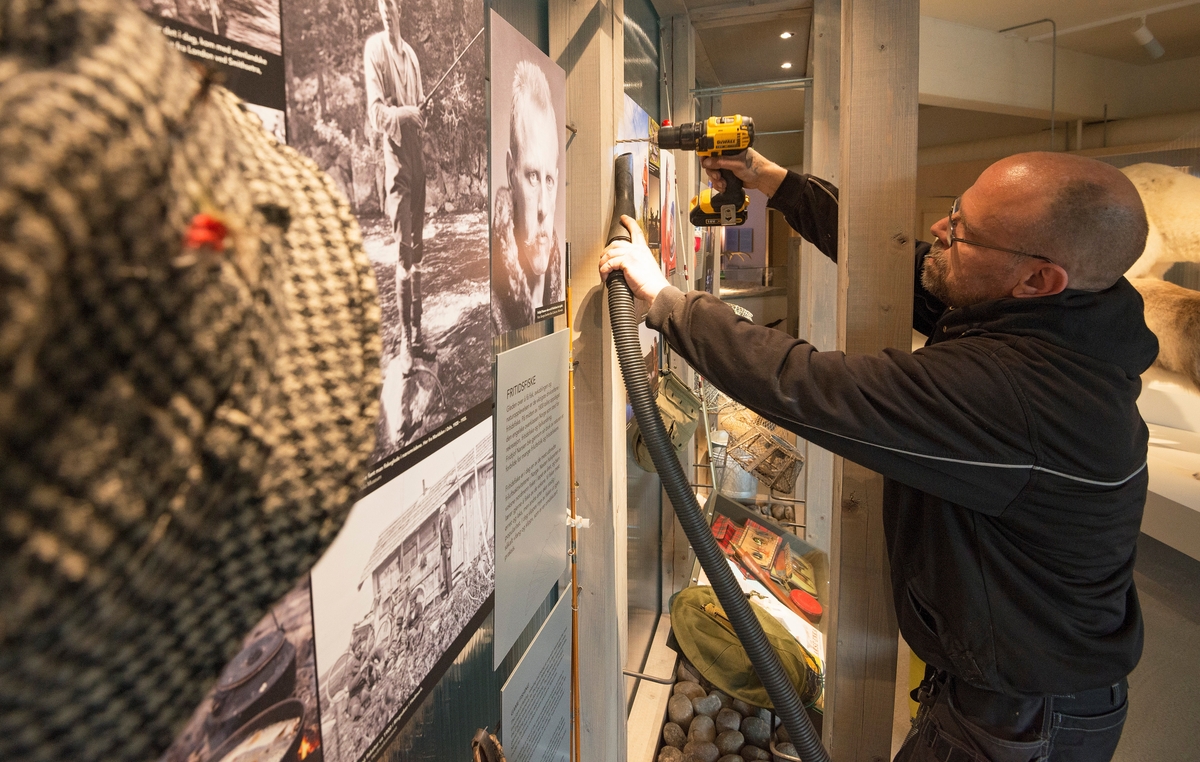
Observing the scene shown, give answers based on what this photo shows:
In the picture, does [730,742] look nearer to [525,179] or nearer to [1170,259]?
[525,179]

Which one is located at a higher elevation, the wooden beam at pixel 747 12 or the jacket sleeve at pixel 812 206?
the wooden beam at pixel 747 12

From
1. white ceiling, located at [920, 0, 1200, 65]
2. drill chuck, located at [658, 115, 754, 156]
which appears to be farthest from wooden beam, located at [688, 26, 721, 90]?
drill chuck, located at [658, 115, 754, 156]

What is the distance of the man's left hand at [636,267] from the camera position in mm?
1448

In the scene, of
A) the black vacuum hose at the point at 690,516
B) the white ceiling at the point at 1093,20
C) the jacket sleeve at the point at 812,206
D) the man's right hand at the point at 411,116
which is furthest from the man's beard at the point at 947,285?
the white ceiling at the point at 1093,20

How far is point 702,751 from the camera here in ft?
8.81

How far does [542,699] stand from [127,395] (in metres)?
1.50

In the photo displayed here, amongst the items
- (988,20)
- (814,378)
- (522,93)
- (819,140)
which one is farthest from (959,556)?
(988,20)

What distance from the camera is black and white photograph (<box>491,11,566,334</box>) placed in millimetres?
1121

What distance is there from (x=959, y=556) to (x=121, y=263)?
1.49 m

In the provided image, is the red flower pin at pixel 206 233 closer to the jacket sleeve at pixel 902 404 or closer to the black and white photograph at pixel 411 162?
the black and white photograph at pixel 411 162

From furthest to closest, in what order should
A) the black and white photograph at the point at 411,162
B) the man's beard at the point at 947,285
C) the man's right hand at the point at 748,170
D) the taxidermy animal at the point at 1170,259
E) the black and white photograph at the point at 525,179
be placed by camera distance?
the taxidermy animal at the point at 1170,259 → the man's right hand at the point at 748,170 → the man's beard at the point at 947,285 → the black and white photograph at the point at 525,179 → the black and white photograph at the point at 411,162

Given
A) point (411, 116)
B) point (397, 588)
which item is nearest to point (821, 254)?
point (411, 116)

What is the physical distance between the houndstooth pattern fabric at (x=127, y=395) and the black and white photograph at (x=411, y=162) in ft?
1.33

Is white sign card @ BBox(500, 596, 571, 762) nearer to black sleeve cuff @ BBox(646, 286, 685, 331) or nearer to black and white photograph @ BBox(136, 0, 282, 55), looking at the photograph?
black sleeve cuff @ BBox(646, 286, 685, 331)
